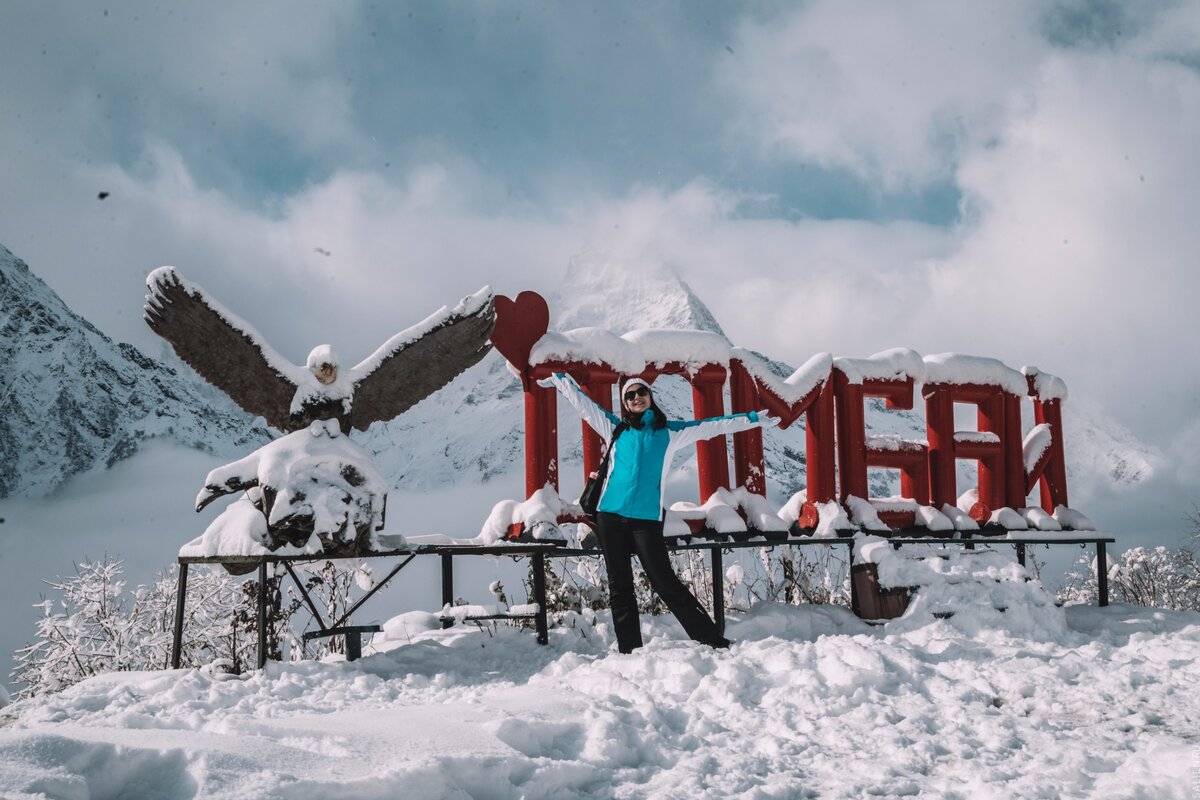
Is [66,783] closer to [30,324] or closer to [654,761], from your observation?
[654,761]

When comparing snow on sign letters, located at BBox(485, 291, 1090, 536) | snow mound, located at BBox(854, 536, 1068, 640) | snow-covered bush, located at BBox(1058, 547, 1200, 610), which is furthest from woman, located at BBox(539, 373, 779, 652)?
snow-covered bush, located at BBox(1058, 547, 1200, 610)

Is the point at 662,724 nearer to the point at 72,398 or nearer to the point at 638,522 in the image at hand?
the point at 638,522

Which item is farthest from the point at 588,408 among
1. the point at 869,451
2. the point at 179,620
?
the point at 869,451

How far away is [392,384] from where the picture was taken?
22.4ft

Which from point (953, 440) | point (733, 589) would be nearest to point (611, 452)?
point (953, 440)

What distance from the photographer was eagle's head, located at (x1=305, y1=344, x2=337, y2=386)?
663 centimetres

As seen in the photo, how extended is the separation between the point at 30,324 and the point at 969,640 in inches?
2830

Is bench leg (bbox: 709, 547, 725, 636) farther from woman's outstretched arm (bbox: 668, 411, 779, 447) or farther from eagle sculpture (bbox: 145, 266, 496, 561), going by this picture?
eagle sculpture (bbox: 145, 266, 496, 561)

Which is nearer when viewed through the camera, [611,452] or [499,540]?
[611,452]

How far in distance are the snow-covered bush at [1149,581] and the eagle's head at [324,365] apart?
11501mm

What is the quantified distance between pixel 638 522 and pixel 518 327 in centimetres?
238

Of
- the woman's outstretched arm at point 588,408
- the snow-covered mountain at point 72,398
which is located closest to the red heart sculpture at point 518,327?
the woman's outstretched arm at point 588,408

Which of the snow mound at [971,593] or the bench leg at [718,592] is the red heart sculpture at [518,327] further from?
the snow mound at [971,593]

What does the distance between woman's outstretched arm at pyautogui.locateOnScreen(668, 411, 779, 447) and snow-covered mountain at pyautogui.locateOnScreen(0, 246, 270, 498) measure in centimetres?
4978
